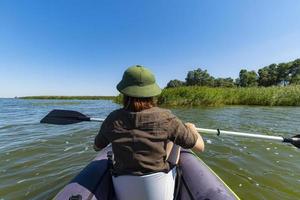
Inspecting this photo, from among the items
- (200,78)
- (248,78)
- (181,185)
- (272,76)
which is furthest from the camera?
(200,78)

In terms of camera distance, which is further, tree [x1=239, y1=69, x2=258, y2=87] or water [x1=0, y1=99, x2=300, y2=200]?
tree [x1=239, y1=69, x2=258, y2=87]

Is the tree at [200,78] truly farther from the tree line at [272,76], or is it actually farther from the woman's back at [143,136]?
the woman's back at [143,136]

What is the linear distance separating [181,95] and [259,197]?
14.3m

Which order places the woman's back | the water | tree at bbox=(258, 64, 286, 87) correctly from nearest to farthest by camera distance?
the woman's back
the water
tree at bbox=(258, 64, 286, 87)

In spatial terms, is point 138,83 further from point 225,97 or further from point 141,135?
point 225,97

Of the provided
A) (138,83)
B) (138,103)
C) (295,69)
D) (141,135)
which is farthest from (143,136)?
(295,69)

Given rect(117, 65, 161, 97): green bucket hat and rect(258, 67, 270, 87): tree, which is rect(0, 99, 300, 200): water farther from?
rect(258, 67, 270, 87): tree

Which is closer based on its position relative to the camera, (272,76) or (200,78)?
(272,76)

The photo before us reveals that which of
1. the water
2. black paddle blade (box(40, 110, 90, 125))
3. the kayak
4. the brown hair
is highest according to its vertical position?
the brown hair

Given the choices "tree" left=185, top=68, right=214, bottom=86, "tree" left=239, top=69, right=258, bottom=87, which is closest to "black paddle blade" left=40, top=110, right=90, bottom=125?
"tree" left=239, top=69, right=258, bottom=87

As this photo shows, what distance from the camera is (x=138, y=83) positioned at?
189cm

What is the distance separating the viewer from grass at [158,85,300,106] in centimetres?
1731

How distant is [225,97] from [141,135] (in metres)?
17.9

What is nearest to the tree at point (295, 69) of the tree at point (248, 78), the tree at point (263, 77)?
the tree at point (263, 77)
